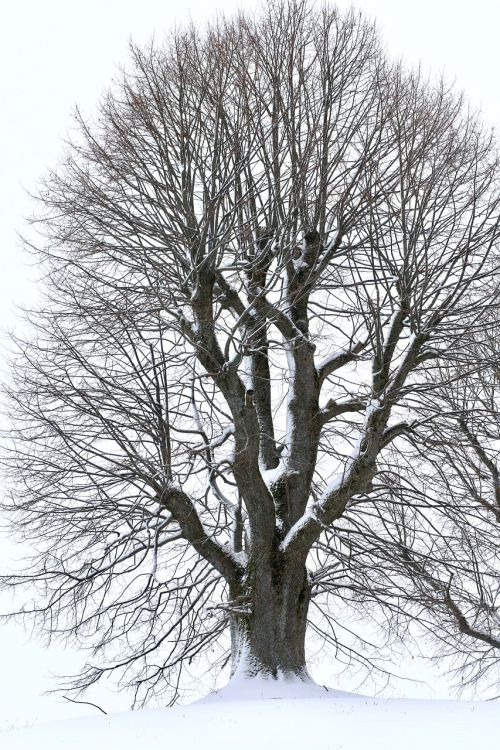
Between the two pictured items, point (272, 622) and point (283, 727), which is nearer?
point (283, 727)

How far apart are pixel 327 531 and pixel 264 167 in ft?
14.1

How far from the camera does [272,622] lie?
8672 mm

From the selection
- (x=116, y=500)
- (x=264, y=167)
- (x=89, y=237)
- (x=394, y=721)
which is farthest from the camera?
(x=89, y=237)

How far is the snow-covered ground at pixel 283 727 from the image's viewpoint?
5516 mm

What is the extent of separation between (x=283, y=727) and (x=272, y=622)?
106 inches

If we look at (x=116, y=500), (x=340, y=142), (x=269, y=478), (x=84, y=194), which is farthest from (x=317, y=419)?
(x=84, y=194)

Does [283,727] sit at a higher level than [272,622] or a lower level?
lower

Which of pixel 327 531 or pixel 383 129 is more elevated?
pixel 383 129

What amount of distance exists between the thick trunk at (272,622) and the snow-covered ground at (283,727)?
47cm

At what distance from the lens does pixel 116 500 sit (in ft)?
27.9

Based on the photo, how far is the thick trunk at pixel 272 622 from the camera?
8.48m

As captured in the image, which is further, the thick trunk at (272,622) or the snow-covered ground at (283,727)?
the thick trunk at (272,622)

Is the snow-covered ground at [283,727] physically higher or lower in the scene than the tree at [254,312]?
lower

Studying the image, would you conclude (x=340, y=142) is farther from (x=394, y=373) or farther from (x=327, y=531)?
(x=327, y=531)
